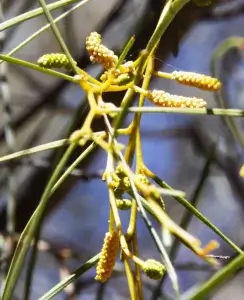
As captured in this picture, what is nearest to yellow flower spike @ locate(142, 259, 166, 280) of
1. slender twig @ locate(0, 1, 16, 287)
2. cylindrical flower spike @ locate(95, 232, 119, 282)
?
cylindrical flower spike @ locate(95, 232, 119, 282)

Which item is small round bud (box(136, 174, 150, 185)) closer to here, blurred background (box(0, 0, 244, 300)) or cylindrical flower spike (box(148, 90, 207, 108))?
cylindrical flower spike (box(148, 90, 207, 108))

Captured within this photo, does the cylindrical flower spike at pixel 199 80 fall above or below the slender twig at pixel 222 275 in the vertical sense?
above

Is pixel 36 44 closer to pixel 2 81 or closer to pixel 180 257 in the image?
pixel 2 81

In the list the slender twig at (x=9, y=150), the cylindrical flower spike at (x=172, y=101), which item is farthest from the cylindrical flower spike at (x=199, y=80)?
the slender twig at (x=9, y=150)

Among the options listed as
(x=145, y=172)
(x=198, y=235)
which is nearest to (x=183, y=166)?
(x=198, y=235)

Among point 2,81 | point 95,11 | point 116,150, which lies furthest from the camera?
point 95,11

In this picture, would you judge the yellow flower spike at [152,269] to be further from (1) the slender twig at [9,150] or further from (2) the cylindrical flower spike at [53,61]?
(1) the slender twig at [9,150]
